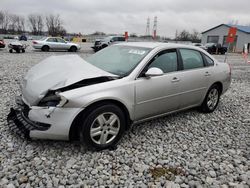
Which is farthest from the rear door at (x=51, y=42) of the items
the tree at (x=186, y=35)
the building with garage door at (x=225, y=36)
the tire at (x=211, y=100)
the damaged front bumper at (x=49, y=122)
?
the tree at (x=186, y=35)

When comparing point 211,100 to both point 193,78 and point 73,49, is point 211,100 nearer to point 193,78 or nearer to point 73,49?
point 193,78

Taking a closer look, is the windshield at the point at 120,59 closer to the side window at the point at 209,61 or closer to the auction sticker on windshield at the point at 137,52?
the auction sticker on windshield at the point at 137,52

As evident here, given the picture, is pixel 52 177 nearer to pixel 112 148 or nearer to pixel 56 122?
pixel 56 122

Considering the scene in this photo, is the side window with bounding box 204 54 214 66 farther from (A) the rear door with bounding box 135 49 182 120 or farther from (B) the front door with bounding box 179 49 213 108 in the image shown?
(A) the rear door with bounding box 135 49 182 120

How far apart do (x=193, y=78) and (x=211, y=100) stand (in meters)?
1.00

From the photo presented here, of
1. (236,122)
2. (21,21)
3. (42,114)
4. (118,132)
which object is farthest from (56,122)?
(21,21)

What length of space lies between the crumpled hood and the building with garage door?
129ft

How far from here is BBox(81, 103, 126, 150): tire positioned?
9.14ft

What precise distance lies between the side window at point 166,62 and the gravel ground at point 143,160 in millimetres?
1045

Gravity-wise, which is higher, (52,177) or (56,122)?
(56,122)

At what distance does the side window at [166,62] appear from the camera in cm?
350

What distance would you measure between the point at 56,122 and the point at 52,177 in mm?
634

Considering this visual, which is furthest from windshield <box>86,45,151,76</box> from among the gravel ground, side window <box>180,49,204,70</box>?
the gravel ground

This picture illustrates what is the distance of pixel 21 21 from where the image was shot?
3393 inches
